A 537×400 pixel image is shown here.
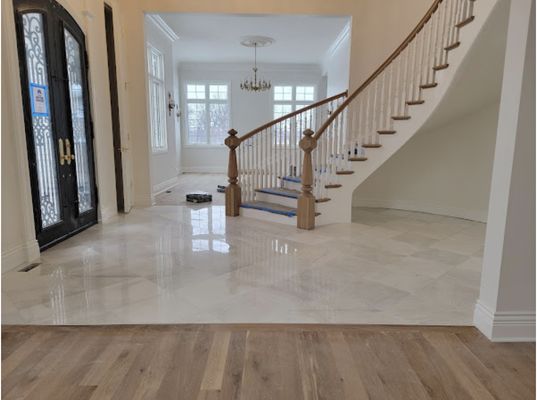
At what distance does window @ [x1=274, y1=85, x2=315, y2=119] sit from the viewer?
11367 millimetres

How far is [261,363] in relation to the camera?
1791 mm

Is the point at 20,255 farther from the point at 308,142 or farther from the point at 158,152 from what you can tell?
the point at 158,152

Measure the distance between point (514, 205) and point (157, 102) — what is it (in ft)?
24.1

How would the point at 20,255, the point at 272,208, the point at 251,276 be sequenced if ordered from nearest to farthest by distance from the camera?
the point at 251,276 < the point at 20,255 < the point at 272,208

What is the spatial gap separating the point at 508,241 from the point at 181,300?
2.05 meters

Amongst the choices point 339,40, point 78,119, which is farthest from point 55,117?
point 339,40

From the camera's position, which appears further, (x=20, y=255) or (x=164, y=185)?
(x=164, y=185)

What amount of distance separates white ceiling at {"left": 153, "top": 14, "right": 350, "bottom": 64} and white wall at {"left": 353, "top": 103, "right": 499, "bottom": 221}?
2.50 meters

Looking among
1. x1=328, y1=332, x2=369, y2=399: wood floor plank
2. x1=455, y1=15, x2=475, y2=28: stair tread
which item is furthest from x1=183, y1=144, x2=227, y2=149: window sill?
x1=328, y1=332, x2=369, y2=399: wood floor plank

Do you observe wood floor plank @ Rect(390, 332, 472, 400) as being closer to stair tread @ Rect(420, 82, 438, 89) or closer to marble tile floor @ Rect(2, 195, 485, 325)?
marble tile floor @ Rect(2, 195, 485, 325)

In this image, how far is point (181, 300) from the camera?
97.6 inches

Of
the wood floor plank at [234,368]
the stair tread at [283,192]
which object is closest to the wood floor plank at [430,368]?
the wood floor plank at [234,368]

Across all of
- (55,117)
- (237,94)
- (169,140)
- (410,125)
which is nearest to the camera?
(55,117)

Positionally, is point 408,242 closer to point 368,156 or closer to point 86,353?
point 368,156
